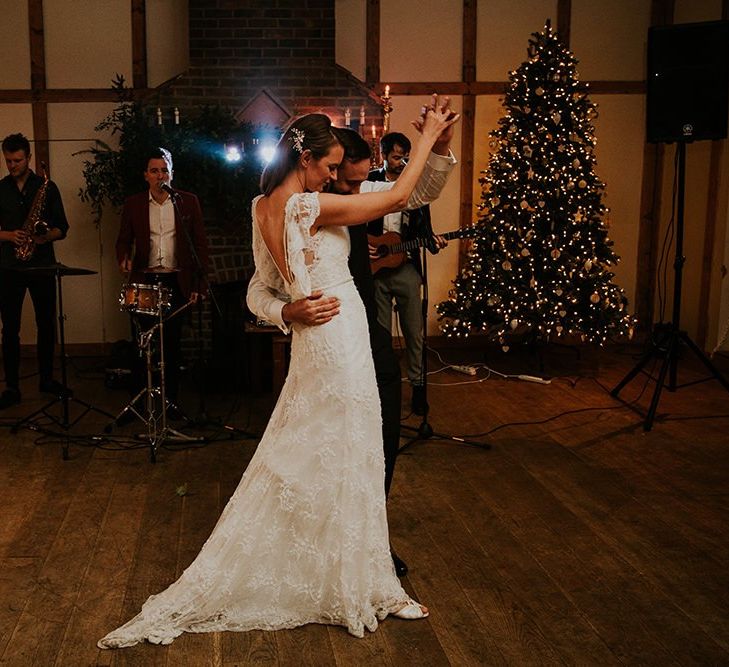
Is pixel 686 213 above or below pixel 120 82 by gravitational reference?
below

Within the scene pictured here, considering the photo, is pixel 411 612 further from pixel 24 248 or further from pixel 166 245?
pixel 24 248

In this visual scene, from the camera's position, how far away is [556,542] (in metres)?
3.95

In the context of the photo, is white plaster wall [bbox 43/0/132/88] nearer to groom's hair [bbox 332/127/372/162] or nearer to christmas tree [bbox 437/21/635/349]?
christmas tree [bbox 437/21/635/349]

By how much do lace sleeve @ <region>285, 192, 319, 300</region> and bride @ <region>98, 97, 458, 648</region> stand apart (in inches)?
1.1

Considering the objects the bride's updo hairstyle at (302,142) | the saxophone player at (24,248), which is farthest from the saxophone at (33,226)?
the bride's updo hairstyle at (302,142)

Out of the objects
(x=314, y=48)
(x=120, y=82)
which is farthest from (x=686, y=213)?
(x=120, y=82)

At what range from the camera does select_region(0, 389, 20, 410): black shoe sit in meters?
6.36

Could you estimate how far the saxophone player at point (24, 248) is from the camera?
20.4ft

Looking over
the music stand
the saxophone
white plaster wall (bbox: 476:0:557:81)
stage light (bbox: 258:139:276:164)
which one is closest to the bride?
the music stand

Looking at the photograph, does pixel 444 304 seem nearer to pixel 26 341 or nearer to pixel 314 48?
pixel 314 48

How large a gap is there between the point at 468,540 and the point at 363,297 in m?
1.30

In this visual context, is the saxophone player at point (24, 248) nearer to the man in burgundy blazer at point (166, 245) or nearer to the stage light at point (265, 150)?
the man in burgundy blazer at point (166, 245)

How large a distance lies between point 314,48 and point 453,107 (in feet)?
5.09

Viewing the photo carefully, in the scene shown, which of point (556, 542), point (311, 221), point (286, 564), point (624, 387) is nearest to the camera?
point (311, 221)
